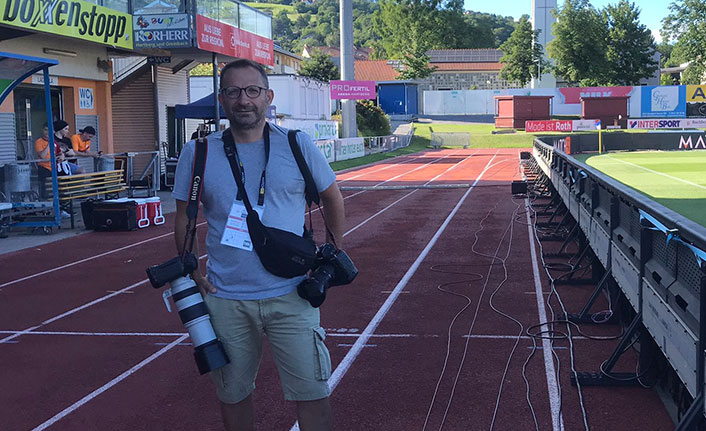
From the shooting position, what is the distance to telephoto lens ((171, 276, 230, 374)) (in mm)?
3768

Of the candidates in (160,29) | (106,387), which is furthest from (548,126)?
(106,387)

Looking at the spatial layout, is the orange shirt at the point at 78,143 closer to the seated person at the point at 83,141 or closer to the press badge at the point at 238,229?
the seated person at the point at 83,141

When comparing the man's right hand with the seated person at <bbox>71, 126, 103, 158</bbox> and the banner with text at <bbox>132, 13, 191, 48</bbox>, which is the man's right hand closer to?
the seated person at <bbox>71, 126, 103, 158</bbox>

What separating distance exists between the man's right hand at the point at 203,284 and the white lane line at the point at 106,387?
2223mm

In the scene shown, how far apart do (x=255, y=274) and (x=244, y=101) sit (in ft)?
2.65

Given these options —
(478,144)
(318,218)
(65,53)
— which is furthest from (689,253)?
(478,144)

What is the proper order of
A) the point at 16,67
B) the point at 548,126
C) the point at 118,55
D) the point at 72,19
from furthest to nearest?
1. the point at 548,126
2. the point at 118,55
3. the point at 72,19
4. the point at 16,67

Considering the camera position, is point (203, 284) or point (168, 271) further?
point (203, 284)

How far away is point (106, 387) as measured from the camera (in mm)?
6270

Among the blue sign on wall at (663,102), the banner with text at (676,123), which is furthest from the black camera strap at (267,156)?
the blue sign on wall at (663,102)

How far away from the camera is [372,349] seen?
23.7ft

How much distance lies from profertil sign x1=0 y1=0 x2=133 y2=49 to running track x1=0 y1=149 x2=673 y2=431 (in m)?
5.83

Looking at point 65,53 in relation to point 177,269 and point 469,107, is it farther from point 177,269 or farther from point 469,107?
point 469,107

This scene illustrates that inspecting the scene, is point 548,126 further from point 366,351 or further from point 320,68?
point 366,351
